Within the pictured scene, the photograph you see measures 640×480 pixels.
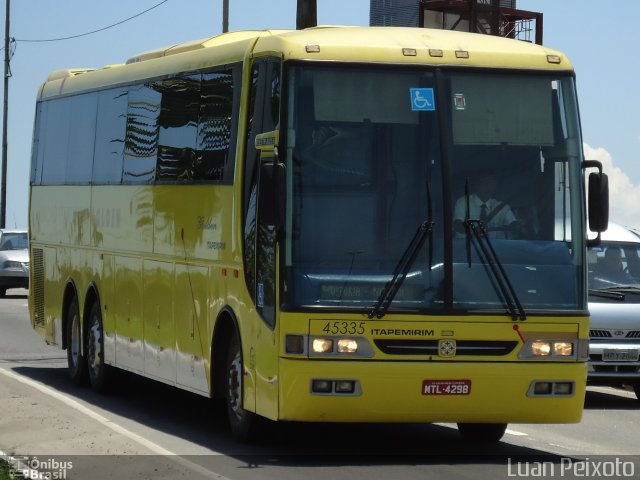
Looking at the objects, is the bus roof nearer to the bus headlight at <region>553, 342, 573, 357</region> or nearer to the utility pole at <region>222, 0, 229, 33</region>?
the bus headlight at <region>553, 342, 573, 357</region>

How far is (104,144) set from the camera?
1784 cm

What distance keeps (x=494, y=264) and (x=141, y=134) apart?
538 centimetres

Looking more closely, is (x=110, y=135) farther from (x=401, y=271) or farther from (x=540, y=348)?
(x=540, y=348)

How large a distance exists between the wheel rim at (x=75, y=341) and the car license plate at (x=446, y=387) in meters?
7.41

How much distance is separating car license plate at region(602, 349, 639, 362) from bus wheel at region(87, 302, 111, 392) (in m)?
5.29

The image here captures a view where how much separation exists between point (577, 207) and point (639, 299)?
18.6 ft

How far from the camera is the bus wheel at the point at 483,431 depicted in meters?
13.7

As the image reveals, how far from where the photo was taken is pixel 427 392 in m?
12.1

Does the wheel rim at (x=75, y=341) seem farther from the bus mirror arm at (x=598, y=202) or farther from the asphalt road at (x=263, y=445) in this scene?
the bus mirror arm at (x=598, y=202)

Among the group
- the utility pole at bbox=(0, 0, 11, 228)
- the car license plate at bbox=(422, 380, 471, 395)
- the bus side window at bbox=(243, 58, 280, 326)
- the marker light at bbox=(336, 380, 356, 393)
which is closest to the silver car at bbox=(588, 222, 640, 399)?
the car license plate at bbox=(422, 380, 471, 395)

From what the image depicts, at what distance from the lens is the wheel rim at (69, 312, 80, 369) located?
61.4 feet

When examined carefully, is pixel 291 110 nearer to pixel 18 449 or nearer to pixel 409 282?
pixel 409 282

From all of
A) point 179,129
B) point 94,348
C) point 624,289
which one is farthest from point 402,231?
point 94,348

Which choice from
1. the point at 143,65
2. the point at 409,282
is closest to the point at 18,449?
the point at 409,282
